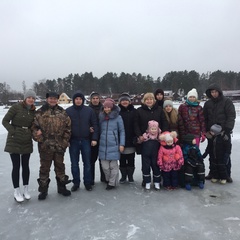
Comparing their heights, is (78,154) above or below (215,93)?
below

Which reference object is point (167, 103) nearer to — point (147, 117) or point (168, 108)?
point (168, 108)

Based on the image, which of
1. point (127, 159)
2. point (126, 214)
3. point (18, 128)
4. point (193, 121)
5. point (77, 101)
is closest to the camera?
point (126, 214)

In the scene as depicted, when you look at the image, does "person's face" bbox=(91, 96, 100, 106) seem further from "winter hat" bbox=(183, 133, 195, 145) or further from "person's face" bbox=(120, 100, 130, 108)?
"winter hat" bbox=(183, 133, 195, 145)

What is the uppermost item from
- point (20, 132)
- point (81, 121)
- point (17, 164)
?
point (81, 121)

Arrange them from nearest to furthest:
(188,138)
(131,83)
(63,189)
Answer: (63,189)
(188,138)
(131,83)

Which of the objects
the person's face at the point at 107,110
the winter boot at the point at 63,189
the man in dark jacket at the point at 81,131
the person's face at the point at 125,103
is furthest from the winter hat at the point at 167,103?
the winter boot at the point at 63,189

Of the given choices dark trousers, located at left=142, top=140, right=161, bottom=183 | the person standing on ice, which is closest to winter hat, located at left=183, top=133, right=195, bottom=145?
dark trousers, located at left=142, top=140, right=161, bottom=183

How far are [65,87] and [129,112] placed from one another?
82.3m

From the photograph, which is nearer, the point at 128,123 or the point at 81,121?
the point at 81,121

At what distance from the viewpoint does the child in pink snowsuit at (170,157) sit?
397 cm

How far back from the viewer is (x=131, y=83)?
7219cm

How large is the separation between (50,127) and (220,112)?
2.88 metres

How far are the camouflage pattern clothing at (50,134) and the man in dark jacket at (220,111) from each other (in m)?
2.50

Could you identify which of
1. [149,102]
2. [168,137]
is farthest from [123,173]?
[149,102]
